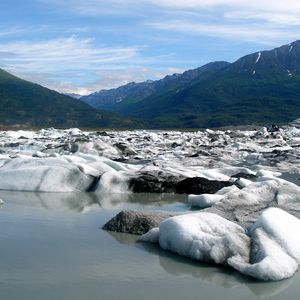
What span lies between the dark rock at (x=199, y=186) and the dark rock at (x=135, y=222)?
5.30 meters

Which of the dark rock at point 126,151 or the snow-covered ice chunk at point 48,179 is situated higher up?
the snow-covered ice chunk at point 48,179

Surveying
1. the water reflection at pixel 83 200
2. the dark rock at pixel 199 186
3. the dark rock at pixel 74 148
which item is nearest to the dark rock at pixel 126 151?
the dark rock at pixel 74 148

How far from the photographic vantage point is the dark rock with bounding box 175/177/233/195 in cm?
1548

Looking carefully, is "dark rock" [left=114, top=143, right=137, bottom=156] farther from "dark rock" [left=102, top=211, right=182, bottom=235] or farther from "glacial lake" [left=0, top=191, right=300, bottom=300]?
"dark rock" [left=102, top=211, right=182, bottom=235]

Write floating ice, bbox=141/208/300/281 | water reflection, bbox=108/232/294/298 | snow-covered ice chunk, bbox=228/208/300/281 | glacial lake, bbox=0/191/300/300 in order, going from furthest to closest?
floating ice, bbox=141/208/300/281, snow-covered ice chunk, bbox=228/208/300/281, water reflection, bbox=108/232/294/298, glacial lake, bbox=0/191/300/300

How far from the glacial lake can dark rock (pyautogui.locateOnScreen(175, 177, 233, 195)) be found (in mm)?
5187

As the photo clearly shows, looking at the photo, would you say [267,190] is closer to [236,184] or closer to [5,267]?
[236,184]

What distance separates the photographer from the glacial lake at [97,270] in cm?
684

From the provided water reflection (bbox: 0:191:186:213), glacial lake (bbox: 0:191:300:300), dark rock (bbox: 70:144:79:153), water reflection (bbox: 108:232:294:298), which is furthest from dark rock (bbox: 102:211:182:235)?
dark rock (bbox: 70:144:79:153)

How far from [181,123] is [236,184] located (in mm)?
176258

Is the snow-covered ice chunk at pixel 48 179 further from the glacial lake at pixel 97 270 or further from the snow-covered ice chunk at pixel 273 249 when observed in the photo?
the snow-covered ice chunk at pixel 273 249

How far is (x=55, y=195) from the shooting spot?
1461 cm

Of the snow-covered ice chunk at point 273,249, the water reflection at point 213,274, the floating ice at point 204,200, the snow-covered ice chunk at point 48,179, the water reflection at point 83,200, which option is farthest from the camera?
the snow-covered ice chunk at point 48,179

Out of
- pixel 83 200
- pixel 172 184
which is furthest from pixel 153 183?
pixel 83 200
